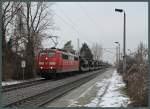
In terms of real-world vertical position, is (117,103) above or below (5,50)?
below

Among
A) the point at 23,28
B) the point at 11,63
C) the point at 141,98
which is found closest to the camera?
the point at 141,98

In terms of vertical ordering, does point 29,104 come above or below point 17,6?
below

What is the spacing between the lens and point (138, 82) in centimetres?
1864

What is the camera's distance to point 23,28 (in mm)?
50906

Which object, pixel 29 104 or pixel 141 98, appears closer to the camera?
pixel 141 98

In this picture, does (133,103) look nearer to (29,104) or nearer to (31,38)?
(29,104)

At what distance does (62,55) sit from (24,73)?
473 cm

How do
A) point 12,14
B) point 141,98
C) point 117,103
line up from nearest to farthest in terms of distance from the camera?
1. point 141,98
2. point 117,103
3. point 12,14

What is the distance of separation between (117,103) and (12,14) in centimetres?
3200

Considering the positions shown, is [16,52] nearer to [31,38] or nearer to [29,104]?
[31,38]

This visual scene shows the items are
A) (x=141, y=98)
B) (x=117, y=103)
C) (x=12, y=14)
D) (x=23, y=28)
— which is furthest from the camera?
(x=23, y=28)

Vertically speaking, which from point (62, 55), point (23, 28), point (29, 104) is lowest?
point (29, 104)

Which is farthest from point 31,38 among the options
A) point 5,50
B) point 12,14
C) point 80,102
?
point 80,102

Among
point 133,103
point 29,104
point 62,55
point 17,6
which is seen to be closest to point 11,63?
point 62,55
